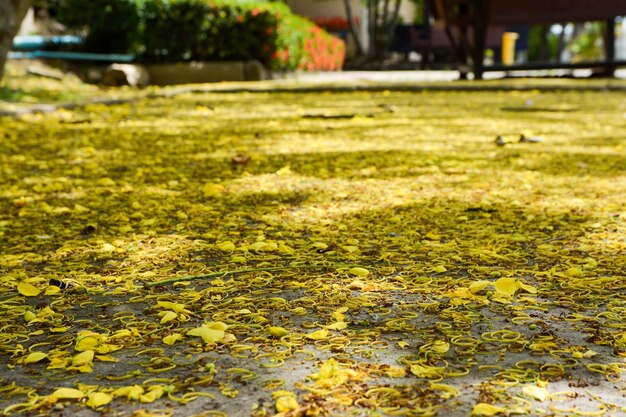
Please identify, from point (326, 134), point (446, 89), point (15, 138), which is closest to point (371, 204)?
point (326, 134)

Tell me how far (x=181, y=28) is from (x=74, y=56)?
6.22ft

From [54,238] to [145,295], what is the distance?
782 mm

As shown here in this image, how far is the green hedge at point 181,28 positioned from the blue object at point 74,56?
9.9 inches

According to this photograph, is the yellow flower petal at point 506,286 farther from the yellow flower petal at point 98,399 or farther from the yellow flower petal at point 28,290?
the yellow flower petal at point 28,290

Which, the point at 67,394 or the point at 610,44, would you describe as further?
the point at 610,44

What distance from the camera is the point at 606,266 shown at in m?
2.34

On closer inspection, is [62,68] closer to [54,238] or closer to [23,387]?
[54,238]

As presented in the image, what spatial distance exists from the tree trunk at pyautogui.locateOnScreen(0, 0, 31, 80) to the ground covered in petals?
255 cm

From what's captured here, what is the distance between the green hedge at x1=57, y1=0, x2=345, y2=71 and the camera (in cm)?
1226

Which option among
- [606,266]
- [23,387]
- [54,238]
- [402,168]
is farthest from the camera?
[402,168]

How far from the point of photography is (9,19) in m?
7.04

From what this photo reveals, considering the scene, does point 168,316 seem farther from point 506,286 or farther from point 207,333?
point 506,286

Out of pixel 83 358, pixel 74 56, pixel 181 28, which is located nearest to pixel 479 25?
pixel 181 28

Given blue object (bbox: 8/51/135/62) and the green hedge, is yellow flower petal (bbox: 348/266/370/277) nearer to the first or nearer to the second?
blue object (bbox: 8/51/135/62)
